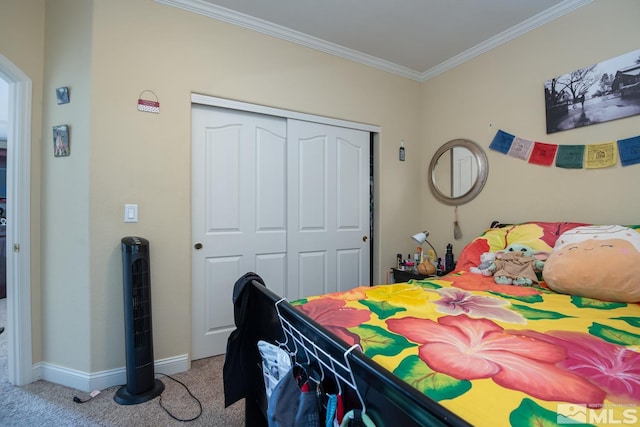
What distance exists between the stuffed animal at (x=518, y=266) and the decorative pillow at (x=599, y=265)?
0.13 m

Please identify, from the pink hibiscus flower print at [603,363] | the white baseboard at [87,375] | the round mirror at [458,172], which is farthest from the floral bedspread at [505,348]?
the round mirror at [458,172]

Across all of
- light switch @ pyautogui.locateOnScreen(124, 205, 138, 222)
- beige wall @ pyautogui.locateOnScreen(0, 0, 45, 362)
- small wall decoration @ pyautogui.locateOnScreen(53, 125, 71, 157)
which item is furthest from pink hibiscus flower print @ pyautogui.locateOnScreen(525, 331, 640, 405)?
beige wall @ pyautogui.locateOnScreen(0, 0, 45, 362)

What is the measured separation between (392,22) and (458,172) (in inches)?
59.2

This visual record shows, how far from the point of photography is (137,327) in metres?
1.85

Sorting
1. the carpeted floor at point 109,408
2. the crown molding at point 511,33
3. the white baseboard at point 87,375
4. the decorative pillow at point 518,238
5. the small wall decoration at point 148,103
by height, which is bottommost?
the carpeted floor at point 109,408

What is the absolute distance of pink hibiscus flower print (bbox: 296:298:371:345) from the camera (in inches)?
40.7

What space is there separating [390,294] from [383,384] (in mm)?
939

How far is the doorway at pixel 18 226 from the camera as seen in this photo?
1942 millimetres

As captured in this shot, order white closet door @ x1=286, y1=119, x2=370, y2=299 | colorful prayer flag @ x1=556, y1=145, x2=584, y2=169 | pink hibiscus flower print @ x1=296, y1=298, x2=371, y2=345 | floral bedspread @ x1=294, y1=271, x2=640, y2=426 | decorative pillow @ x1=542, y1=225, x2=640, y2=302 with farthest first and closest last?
1. white closet door @ x1=286, y1=119, x2=370, y2=299
2. colorful prayer flag @ x1=556, y1=145, x2=584, y2=169
3. decorative pillow @ x1=542, y1=225, x2=640, y2=302
4. pink hibiscus flower print @ x1=296, y1=298, x2=371, y2=345
5. floral bedspread @ x1=294, y1=271, x2=640, y2=426

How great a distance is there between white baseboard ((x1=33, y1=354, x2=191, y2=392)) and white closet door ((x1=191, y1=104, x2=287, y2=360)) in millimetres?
236

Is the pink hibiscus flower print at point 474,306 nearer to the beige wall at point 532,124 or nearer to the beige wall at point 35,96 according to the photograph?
the beige wall at point 532,124

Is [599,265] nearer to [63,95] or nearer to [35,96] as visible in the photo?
[63,95]

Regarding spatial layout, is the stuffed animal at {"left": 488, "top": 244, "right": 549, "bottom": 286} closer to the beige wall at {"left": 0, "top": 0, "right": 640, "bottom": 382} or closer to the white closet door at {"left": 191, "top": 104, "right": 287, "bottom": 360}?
the beige wall at {"left": 0, "top": 0, "right": 640, "bottom": 382}

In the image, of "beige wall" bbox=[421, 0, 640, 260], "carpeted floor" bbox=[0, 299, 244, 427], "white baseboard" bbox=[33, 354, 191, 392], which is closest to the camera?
"carpeted floor" bbox=[0, 299, 244, 427]
